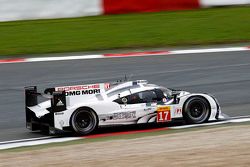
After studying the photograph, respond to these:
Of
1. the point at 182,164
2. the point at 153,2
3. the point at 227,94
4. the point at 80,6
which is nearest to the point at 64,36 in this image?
the point at 80,6

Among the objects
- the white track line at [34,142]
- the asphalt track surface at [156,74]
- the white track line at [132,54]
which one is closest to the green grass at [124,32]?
the white track line at [132,54]

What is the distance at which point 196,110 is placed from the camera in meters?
11.9

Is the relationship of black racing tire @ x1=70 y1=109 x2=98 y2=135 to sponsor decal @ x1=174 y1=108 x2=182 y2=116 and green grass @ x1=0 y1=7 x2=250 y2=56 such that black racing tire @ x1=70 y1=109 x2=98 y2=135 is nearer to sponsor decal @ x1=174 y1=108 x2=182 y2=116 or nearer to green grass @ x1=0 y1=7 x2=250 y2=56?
sponsor decal @ x1=174 y1=108 x2=182 y2=116

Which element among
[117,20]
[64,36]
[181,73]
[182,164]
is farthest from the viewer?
[117,20]

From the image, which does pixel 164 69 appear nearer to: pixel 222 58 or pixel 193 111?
pixel 222 58

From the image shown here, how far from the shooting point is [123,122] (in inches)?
454

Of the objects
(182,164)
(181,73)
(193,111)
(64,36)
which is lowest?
(182,164)

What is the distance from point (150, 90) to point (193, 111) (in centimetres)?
87

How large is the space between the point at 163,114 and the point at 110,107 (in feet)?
3.13

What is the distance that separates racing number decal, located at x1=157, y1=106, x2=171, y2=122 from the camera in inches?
457

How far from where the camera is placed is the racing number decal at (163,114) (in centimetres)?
1161

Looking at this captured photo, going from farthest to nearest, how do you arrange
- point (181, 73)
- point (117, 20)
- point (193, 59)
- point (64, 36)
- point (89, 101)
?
1. point (117, 20)
2. point (64, 36)
3. point (193, 59)
4. point (181, 73)
5. point (89, 101)

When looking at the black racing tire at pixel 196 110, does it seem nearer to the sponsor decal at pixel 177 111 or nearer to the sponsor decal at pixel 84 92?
the sponsor decal at pixel 177 111

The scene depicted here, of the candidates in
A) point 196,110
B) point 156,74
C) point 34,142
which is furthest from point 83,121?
point 156,74
